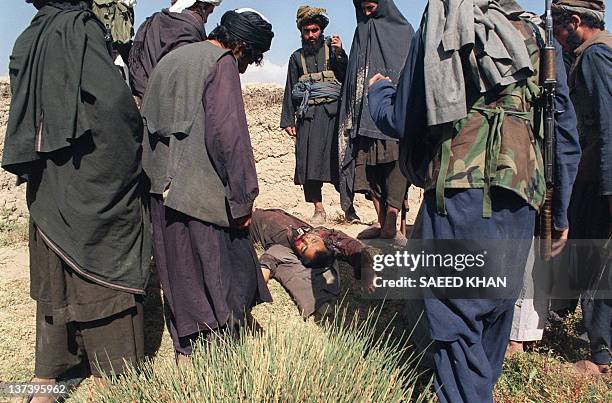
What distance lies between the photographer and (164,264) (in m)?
2.81

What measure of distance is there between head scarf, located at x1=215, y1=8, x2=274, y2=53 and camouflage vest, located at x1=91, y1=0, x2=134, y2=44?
2.71 meters

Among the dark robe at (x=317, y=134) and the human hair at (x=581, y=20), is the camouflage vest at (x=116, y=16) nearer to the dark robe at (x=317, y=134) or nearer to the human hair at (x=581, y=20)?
the dark robe at (x=317, y=134)

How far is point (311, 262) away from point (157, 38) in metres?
1.91

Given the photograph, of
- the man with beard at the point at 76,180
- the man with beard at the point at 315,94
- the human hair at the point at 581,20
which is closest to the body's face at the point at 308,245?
the man with beard at the point at 315,94

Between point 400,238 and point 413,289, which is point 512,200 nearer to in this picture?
point 413,289

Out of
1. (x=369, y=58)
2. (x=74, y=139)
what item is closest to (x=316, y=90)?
(x=369, y=58)

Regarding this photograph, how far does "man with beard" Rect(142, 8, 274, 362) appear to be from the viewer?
2.56 m

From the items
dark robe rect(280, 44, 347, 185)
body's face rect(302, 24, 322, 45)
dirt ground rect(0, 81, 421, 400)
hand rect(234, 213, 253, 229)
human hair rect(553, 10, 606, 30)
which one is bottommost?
dirt ground rect(0, 81, 421, 400)

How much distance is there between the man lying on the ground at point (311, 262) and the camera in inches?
148

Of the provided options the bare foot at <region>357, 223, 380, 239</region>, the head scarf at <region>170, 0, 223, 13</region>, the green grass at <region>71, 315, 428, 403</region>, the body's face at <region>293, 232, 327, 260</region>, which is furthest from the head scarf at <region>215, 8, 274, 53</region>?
the bare foot at <region>357, 223, 380, 239</region>

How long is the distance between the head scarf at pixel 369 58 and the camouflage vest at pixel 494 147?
238cm

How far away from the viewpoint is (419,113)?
210cm

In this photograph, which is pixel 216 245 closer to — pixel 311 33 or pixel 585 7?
pixel 585 7

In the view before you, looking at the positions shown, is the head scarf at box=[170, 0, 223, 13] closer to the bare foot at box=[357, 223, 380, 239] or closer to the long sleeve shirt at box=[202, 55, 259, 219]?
the long sleeve shirt at box=[202, 55, 259, 219]
